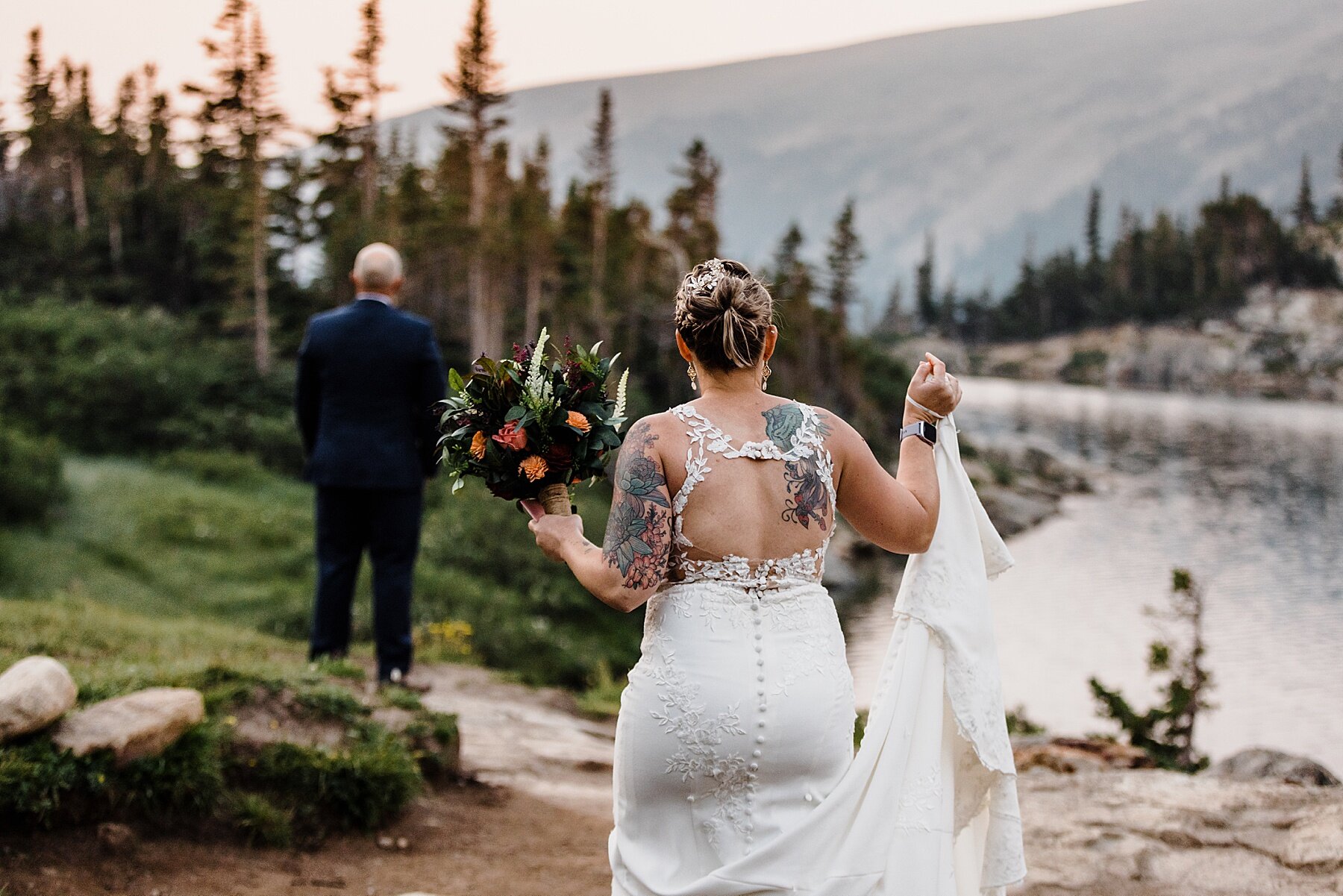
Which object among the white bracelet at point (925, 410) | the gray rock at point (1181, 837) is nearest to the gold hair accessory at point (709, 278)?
the white bracelet at point (925, 410)

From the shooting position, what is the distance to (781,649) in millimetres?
3131

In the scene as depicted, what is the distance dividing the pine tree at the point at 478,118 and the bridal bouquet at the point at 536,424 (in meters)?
30.4

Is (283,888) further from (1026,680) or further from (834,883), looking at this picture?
(1026,680)

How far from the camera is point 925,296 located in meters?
126

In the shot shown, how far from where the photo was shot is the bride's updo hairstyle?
306 centimetres

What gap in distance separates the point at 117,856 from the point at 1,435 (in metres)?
12.6

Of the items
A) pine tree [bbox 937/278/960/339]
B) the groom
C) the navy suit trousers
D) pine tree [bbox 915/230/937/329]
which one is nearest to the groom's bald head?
the groom

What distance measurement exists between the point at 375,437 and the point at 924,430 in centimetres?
388

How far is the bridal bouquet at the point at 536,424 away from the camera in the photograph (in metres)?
3.34

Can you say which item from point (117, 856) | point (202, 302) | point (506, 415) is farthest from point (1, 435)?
point (202, 302)

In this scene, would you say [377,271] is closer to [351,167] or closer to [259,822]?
[259,822]

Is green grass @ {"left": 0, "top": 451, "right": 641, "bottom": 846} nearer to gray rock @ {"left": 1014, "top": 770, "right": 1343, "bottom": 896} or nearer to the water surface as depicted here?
gray rock @ {"left": 1014, "top": 770, "right": 1343, "bottom": 896}

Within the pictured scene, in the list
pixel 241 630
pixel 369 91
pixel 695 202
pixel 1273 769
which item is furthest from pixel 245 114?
pixel 1273 769

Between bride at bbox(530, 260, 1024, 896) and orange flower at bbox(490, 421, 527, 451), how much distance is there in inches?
9.4
